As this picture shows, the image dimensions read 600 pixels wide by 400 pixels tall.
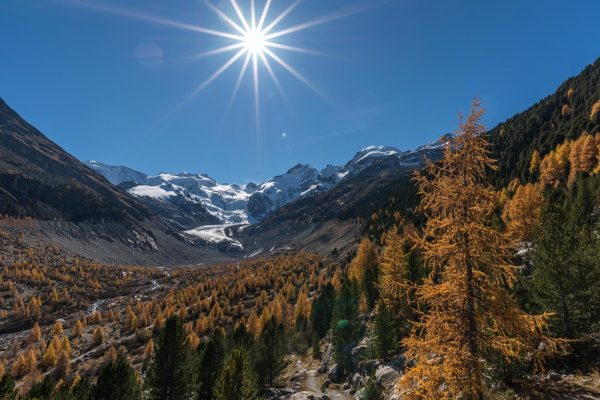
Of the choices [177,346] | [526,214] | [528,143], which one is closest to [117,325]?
[177,346]

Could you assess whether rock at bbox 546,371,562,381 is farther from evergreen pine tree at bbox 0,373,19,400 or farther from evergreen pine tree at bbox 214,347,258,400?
evergreen pine tree at bbox 0,373,19,400

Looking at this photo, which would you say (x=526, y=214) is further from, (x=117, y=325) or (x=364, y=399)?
(x=117, y=325)

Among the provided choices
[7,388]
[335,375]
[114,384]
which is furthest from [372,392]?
[7,388]

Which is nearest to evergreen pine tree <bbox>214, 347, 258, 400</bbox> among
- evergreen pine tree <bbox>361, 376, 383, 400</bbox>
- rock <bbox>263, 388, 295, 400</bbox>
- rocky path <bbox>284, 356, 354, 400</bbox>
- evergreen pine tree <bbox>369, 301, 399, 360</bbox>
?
rocky path <bbox>284, 356, 354, 400</bbox>

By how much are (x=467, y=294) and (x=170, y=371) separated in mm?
36816

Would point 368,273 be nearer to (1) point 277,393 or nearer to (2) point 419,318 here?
(1) point 277,393

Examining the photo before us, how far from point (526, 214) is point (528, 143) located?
410ft

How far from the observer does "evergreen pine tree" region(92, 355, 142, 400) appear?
3262 centimetres

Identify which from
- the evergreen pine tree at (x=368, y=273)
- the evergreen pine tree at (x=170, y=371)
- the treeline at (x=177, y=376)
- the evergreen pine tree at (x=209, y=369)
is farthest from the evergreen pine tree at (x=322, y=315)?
the evergreen pine tree at (x=170, y=371)

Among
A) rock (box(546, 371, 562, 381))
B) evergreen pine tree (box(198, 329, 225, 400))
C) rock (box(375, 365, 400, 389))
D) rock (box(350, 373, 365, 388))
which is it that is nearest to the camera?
rock (box(546, 371, 562, 381))

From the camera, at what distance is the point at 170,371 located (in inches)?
1508

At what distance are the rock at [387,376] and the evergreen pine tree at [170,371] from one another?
21323 millimetres

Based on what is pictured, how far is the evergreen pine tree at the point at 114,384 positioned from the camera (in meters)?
32.6

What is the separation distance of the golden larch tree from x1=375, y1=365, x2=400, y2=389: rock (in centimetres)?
2252
